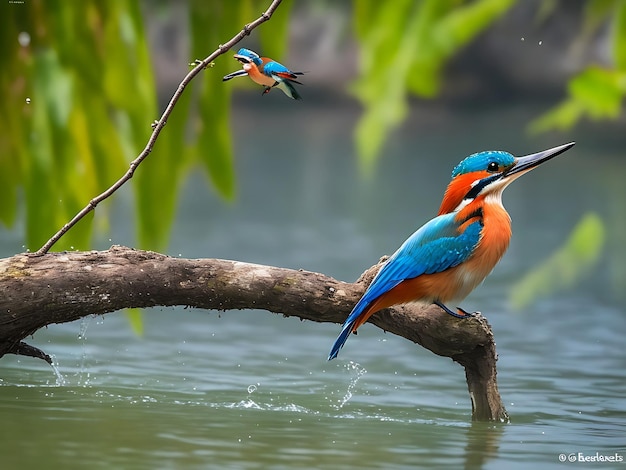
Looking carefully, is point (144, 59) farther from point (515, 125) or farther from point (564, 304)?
point (515, 125)

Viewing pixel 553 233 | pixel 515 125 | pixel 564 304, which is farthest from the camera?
pixel 515 125

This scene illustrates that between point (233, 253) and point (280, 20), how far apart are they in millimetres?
3594

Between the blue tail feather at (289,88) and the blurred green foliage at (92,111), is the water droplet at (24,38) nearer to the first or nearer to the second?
the blurred green foliage at (92,111)

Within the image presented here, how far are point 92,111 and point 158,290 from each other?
1.87 ft

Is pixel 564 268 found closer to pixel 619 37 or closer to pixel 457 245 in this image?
pixel 619 37

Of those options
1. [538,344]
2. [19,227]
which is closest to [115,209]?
[19,227]

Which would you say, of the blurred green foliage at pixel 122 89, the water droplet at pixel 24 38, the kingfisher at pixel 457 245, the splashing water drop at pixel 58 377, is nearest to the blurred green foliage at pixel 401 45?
the blurred green foliage at pixel 122 89

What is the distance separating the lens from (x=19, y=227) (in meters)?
6.78

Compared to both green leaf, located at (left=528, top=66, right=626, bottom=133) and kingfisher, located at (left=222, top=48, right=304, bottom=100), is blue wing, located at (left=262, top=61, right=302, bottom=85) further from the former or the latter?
green leaf, located at (left=528, top=66, right=626, bottom=133)

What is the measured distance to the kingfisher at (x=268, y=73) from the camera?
6.30 ft

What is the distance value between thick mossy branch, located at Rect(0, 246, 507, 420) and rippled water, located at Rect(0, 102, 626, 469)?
0.23 meters

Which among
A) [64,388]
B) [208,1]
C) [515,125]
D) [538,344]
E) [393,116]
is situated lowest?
[64,388]

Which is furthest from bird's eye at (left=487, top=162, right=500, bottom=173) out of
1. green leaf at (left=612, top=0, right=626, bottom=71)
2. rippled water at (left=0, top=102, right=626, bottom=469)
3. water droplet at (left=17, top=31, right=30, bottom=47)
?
water droplet at (left=17, top=31, right=30, bottom=47)

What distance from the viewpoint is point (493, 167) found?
7.73ft
